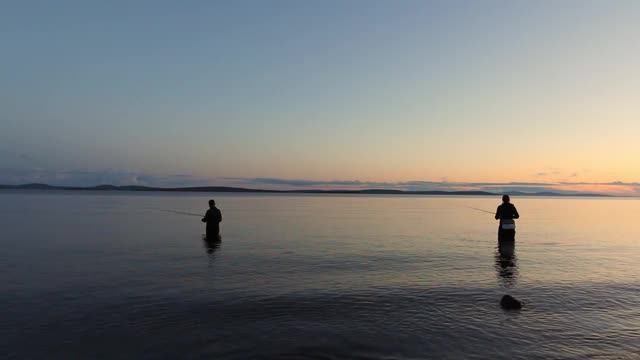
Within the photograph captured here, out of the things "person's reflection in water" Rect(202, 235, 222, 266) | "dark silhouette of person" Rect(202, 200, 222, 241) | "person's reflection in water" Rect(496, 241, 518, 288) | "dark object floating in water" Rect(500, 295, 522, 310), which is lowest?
"person's reflection in water" Rect(202, 235, 222, 266)

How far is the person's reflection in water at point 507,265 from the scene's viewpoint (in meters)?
18.8

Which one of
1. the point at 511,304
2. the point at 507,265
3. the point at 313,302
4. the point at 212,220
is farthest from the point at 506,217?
the point at 212,220

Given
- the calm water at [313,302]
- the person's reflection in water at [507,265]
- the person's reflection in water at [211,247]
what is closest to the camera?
the calm water at [313,302]

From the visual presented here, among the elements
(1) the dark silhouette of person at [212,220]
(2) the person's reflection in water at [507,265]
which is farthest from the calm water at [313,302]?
(1) the dark silhouette of person at [212,220]

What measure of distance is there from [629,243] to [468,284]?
24.8m

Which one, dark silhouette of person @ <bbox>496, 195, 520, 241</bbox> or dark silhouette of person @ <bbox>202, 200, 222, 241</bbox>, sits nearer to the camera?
dark silhouette of person @ <bbox>496, 195, 520, 241</bbox>

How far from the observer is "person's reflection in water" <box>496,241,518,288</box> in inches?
739

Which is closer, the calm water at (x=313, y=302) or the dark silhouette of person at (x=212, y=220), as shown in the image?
the calm water at (x=313, y=302)

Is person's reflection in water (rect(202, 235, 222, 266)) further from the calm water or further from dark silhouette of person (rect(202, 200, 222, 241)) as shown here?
dark silhouette of person (rect(202, 200, 222, 241))

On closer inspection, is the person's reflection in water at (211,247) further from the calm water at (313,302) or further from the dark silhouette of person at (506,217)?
the dark silhouette of person at (506,217)

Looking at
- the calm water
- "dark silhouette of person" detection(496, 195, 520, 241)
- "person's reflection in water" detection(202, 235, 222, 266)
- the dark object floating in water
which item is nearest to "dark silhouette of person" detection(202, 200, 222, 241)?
"person's reflection in water" detection(202, 235, 222, 266)

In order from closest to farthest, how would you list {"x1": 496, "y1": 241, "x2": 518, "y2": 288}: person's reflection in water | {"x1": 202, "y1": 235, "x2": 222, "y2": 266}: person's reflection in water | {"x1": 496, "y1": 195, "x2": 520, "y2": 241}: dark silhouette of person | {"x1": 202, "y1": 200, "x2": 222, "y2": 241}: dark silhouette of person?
{"x1": 496, "y1": 241, "x2": 518, "y2": 288}: person's reflection in water
{"x1": 496, "y1": 195, "x2": 520, "y2": 241}: dark silhouette of person
{"x1": 202, "y1": 235, "x2": 222, "y2": 266}: person's reflection in water
{"x1": 202, "y1": 200, "x2": 222, "y2": 241}: dark silhouette of person

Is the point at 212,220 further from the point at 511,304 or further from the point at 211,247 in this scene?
the point at 511,304

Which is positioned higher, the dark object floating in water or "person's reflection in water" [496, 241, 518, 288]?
the dark object floating in water
